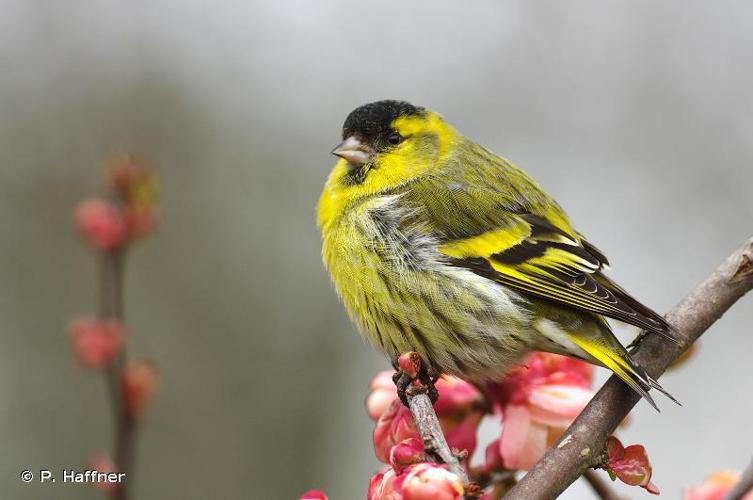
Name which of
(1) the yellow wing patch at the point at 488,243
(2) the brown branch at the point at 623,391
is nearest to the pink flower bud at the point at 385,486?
(2) the brown branch at the point at 623,391

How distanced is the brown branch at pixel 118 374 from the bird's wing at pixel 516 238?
4.14 feet

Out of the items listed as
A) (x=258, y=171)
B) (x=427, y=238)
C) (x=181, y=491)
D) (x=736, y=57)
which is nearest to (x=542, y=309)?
Result: (x=427, y=238)

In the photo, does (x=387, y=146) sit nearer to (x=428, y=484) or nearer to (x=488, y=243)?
(x=488, y=243)

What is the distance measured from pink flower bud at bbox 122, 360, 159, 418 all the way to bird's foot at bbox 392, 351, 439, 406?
75 centimetres

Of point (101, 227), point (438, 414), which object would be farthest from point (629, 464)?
point (101, 227)

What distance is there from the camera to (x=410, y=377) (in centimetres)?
231

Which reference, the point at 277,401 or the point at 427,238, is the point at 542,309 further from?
the point at 277,401

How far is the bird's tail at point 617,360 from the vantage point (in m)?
2.30

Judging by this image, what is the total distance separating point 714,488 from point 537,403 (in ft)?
1.67

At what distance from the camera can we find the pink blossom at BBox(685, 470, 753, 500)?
2.39m

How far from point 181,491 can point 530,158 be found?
502 centimetres

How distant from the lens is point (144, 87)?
35.4 feet

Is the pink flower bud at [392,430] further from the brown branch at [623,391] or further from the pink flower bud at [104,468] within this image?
the pink flower bud at [104,468]

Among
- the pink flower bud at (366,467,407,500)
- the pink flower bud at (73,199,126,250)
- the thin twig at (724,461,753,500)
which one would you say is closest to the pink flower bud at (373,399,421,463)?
the pink flower bud at (366,467,407,500)
